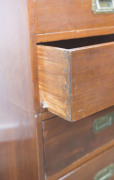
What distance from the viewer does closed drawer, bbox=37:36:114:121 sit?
0.41m

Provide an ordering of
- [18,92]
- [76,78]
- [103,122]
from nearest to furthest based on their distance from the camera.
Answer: [76,78] < [18,92] < [103,122]

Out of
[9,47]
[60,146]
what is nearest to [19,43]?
[9,47]

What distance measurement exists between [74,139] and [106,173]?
0.22m

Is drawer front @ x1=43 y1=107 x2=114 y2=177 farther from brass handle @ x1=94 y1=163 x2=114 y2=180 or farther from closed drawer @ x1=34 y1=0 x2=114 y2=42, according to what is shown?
closed drawer @ x1=34 y1=0 x2=114 y2=42

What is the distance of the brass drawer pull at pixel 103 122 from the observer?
64 centimetres

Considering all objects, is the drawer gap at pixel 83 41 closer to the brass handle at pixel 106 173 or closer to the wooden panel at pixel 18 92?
the wooden panel at pixel 18 92

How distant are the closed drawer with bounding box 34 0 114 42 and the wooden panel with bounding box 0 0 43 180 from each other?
29 millimetres

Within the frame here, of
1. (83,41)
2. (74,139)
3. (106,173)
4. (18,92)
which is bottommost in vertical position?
(106,173)

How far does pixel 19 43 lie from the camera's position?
492mm

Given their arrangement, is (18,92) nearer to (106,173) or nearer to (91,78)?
(91,78)

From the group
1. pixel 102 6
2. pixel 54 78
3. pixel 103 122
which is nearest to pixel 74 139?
pixel 103 122

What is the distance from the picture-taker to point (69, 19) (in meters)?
0.50

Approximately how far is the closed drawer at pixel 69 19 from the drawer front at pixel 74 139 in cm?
20

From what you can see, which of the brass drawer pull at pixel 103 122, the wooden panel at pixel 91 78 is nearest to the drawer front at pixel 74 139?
the brass drawer pull at pixel 103 122
